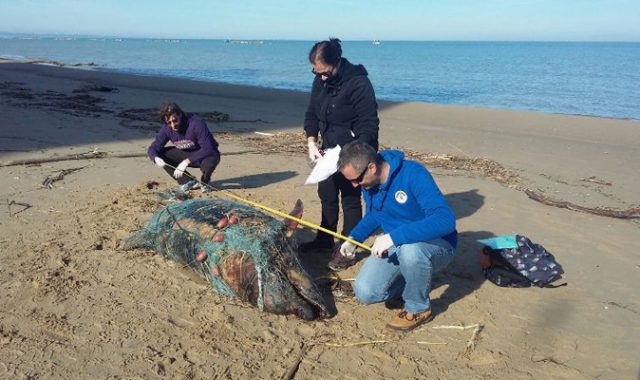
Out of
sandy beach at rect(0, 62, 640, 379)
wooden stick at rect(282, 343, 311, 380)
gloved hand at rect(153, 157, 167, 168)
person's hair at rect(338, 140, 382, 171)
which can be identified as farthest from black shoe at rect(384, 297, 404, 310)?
gloved hand at rect(153, 157, 167, 168)

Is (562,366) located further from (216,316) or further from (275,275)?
(216,316)

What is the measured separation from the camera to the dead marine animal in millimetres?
3598

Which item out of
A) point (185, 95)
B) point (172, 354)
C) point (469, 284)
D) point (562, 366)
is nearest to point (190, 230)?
point (172, 354)

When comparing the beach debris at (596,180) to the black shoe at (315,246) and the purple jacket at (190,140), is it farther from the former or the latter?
the purple jacket at (190,140)

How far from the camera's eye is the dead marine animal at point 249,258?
360 cm

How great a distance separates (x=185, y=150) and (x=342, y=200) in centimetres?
263

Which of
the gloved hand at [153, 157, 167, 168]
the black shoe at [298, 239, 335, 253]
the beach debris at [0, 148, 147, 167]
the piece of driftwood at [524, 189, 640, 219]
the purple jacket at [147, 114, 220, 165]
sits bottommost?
the piece of driftwood at [524, 189, 640, 219]

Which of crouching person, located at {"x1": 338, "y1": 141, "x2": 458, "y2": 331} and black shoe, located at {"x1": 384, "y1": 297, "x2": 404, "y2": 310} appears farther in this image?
black shoe, located at {"x1": 384, "y1": 297, "x2": 404, "y2": 310}

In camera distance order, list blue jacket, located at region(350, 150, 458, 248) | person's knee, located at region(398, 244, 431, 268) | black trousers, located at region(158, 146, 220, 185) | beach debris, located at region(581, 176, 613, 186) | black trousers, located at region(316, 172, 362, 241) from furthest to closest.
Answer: beach debris, located at region(581, 176, 613, 186) < black trousers, located at region(158, 146, 220, 185) < black trousers, located at region(316, 172, 362, 241) < person's knee, located at region(398, 244, 431, 268) < blue jacket, located at region(350, 150, 458, 248)

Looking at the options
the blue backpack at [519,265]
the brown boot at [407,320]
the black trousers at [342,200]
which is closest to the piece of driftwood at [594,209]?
the blue backpack at [519,265]

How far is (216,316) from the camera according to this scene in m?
3.60

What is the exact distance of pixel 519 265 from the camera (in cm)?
423

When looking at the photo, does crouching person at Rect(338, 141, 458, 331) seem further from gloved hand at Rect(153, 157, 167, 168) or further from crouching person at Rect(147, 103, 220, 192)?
gloved hand at Rect(153, 157, 167, 168)

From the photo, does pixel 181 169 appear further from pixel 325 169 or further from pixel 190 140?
pixel 325 169
